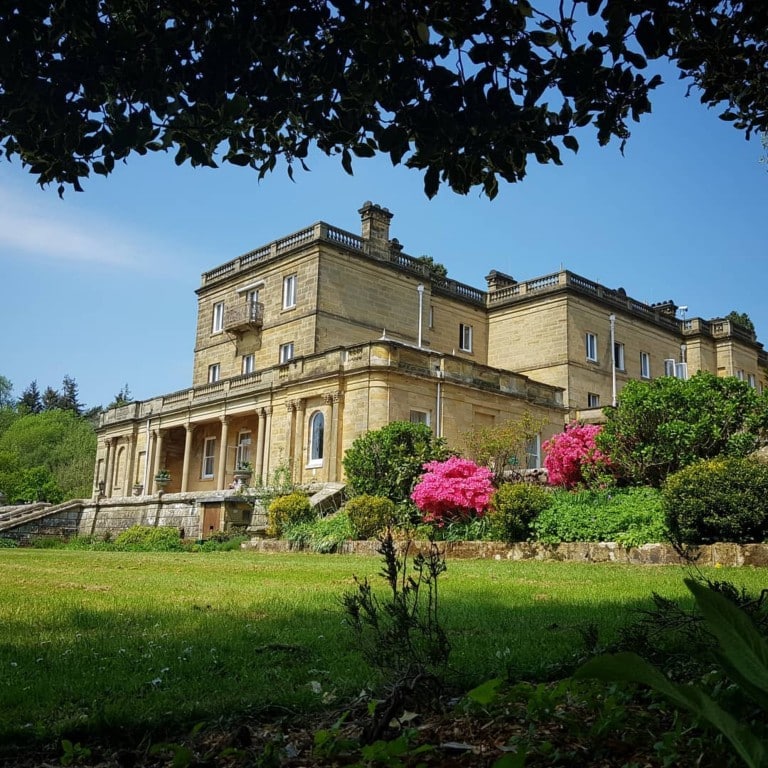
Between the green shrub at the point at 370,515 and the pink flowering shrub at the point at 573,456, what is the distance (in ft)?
14.3

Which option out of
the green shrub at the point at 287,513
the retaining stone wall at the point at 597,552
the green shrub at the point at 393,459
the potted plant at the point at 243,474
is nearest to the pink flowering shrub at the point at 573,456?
the green shrub at the point at 393,459

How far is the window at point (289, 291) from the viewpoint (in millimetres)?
36375

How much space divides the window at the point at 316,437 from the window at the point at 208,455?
995 cm

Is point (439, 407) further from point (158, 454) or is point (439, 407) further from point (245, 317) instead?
point (158, 454)

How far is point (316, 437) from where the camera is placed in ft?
99.9

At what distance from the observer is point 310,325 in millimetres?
34688

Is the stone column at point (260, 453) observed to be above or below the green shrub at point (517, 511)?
above

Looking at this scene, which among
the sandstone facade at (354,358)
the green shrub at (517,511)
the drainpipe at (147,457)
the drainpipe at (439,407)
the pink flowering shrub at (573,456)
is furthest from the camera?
the drainpipe at (147,457)

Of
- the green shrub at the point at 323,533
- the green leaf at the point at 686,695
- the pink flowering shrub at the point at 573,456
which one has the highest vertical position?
the pink flowering shrub at the point at 573,456

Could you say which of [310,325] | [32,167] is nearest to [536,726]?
[32,167]

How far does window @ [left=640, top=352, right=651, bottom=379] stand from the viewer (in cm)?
4364

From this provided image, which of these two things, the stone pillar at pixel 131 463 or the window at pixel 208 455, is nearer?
the window at pixel 208 455

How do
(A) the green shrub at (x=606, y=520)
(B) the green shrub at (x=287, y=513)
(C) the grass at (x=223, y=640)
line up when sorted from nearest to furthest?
(C) the grass at (x=223, y=640) < (A) the green shrub at (x=606, y=520) < (B) the green shrub at (x=287, y=513)

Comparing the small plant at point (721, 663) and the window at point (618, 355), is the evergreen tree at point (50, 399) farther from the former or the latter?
the small plant at point (721, 663)
